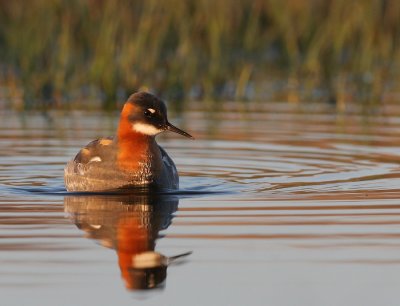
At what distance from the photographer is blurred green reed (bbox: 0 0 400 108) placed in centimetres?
1802

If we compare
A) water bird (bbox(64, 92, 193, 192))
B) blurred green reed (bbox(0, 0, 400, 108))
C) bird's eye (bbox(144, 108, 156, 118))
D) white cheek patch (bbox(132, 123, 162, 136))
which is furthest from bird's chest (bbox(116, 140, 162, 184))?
blurred green reed (bbox(0, 0, 400, 108))

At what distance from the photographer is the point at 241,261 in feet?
24.3

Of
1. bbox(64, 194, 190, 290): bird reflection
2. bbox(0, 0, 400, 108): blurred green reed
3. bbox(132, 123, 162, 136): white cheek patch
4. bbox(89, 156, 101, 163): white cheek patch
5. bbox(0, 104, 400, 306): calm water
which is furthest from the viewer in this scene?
bbox(0, 0, 400, 108): blurred green reed

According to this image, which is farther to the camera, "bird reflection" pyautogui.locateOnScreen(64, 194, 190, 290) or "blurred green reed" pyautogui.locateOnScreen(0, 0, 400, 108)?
"blurred green reed" pyautogui.locateOnScreen(0, 0, 400, 108)

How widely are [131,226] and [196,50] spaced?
37.1ft

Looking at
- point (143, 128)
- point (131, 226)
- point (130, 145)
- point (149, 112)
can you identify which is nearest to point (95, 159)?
point (130, 145)

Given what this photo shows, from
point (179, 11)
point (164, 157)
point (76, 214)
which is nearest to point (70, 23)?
point (179, 11)

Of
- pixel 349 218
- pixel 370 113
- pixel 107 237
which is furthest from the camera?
pixel 370 113

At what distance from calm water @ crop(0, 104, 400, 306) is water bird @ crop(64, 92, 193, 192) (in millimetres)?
219

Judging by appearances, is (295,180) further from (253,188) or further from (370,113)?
(370,113)

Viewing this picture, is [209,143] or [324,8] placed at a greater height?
[324,8]

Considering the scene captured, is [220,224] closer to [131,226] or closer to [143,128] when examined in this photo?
[131,226]

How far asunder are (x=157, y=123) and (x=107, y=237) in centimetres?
272

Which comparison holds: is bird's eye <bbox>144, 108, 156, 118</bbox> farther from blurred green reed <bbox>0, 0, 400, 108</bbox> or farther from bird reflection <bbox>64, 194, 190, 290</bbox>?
blurred green reed <bbox>0, 0, 400, 108</bbox>
